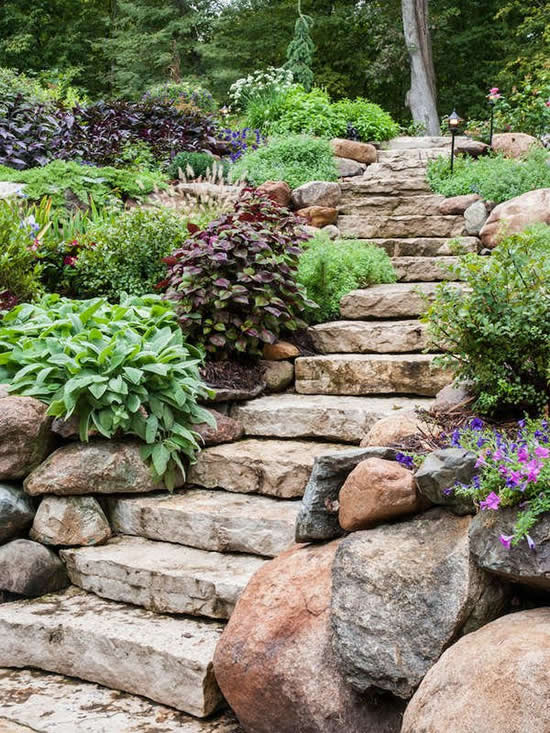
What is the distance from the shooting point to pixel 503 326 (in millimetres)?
3098

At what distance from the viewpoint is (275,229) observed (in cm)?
538

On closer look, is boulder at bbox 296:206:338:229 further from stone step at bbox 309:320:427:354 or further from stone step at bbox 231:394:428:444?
stone step at bbox 231:394:428:444

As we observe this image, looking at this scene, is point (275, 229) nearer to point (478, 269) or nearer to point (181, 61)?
point (478, 269)

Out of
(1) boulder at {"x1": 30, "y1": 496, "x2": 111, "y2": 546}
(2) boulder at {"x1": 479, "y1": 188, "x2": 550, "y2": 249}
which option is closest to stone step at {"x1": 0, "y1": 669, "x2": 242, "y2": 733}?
(1) boulder at {"x1": 30, "y1": 496, "x2": 111, "y2": 546}

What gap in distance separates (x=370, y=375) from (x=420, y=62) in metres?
11.7

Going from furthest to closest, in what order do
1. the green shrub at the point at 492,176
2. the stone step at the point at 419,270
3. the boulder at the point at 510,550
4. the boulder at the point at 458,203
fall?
the boulder at the point at 458,203 < the green shrub at the point at 492,176 < the stone step at the point at 419,270 < the boulder at the point at 510,550

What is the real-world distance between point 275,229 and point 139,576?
2.74 metres

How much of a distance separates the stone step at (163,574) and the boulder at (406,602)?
773 mm

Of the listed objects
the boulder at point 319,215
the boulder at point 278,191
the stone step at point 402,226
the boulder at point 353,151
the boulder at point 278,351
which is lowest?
the boulder at point 278,351

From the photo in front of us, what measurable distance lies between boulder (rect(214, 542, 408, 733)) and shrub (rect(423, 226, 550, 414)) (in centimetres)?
98

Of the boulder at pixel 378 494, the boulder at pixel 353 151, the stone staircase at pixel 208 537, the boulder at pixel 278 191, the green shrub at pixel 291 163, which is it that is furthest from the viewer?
the boulder at pixel 353 151

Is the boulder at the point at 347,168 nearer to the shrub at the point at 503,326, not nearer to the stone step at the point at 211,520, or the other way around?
the stone step at the point at 211,520

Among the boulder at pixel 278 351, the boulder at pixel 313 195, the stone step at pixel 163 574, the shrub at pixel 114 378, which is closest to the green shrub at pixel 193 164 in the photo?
the boulder at pixel 313 195

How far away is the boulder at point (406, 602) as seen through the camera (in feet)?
8.26
